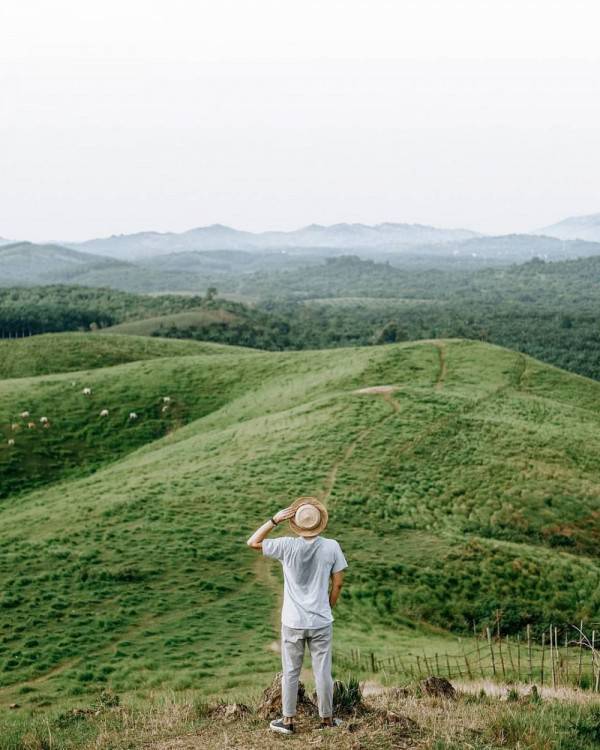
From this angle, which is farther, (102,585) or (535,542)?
(535,542)

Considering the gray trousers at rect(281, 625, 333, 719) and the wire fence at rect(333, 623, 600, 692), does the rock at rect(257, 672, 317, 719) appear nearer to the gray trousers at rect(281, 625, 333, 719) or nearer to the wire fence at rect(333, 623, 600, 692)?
the gray trousers at rect(281, 625, 333, 719)

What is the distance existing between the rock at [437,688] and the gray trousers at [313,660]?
2932 mm

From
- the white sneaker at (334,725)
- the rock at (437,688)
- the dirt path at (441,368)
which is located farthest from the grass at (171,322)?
the white sneaker at (334,725)

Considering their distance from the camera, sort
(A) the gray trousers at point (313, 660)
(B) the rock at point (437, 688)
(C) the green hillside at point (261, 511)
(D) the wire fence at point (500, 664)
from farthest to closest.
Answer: (C) the green hillside at point (261, 511)
(D) the wire fence at point (500, 664)
(B) the rock at point (437, 688)
(A) the gray trousers at point (313, 660)

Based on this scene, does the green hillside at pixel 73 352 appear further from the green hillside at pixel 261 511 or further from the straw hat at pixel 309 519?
the straw hat at pixel 309 519

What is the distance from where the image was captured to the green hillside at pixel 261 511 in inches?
813

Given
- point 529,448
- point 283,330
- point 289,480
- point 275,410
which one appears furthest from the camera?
point 283,330

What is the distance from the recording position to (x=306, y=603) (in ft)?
31.2

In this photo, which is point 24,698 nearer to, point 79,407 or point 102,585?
point 102,585

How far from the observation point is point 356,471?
36.9 meters

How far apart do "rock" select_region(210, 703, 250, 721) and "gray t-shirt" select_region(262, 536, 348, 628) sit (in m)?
2.16

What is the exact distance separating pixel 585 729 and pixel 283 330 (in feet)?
571

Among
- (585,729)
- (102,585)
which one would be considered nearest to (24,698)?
(102,585)

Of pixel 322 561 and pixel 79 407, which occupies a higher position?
pixel 322 561
